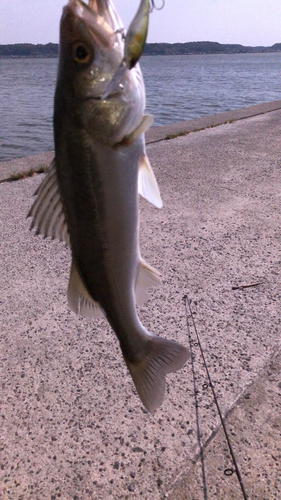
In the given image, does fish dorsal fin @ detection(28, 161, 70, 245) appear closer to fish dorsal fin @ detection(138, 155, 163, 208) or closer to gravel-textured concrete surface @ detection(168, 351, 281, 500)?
fish dorsal fin @ detection(138, 155, 163, 208)

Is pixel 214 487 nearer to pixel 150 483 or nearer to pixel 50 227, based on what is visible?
pixel 150 483

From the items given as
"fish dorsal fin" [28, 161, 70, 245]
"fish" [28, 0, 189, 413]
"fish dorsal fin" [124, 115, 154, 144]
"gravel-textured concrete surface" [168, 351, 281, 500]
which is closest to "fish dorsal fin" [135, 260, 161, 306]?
"fish" [28, 0, 189, 413]

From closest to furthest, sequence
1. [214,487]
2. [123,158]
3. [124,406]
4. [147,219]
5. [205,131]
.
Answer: [123,158], [214,487], [124,406], [147,219], [205,131]

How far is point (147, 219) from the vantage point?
502cm

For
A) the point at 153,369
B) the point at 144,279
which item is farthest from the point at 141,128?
the point at 153,369

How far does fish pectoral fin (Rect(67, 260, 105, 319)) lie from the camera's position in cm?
152

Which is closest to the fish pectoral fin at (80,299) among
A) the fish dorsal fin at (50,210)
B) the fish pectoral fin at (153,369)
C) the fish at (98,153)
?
the fish at (98,153)

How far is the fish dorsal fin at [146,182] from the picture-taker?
1380 mm

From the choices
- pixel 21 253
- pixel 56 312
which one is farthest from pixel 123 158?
pixel 21 253

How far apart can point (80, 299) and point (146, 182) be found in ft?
1.57

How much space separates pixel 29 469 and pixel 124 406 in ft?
2.08

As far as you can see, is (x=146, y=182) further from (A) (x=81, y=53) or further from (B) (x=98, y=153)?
(A) (x=81, y=53)

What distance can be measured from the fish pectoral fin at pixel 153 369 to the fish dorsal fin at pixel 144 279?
19 centimetres

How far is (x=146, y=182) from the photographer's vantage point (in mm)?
1421
